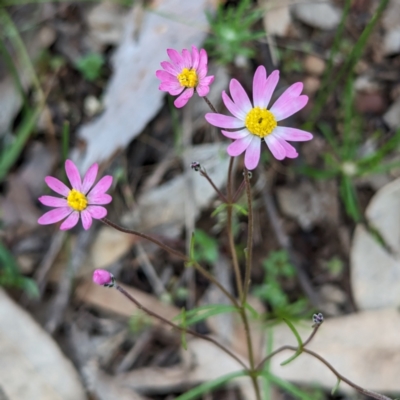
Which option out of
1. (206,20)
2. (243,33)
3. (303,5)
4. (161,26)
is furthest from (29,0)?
(303,5)

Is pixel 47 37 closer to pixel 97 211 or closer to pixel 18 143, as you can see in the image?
pixel 18 143

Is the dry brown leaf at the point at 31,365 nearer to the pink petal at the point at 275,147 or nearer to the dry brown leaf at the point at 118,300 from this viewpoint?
the dry brown leaf at the point at 118,300

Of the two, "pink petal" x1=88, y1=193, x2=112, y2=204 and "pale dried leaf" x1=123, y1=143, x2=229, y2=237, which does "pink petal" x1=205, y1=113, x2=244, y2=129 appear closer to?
"pink petal" x1=88, y1=193, x2=112, y2=204

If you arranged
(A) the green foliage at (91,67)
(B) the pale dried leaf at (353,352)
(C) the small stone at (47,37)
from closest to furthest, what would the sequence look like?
1. (B) the pale dried leaf at (353,352)
2. (A) the green foliage at (91,67)
3. (C) the small stone at (47,37)

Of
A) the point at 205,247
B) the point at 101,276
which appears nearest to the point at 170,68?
the point at 101,276

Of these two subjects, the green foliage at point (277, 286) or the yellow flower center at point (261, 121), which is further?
the green foliage at point (277, 286)

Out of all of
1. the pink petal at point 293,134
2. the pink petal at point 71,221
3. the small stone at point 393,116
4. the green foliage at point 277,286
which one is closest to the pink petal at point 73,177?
the pink petal at point 71,221
